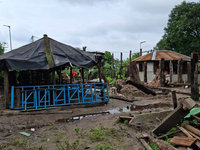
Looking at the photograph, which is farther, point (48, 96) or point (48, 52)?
point (48, 52)

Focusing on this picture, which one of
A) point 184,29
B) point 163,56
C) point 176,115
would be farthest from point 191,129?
point 184,29

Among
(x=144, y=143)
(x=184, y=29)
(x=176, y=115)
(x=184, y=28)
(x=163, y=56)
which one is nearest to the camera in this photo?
(x=144, y=143)

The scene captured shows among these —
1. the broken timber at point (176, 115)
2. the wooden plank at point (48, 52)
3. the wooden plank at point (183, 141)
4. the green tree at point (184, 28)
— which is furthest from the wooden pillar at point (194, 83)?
the green tree at point (184, 28)

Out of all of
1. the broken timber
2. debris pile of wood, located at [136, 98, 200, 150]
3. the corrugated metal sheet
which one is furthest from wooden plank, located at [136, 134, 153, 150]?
the corrugated metal sheet

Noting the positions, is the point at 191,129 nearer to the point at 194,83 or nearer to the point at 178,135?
the point at 178,135

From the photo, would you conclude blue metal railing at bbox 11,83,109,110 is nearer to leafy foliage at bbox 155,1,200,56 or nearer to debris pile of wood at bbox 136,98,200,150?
debris pile of wood at bbox 136,98,200,150

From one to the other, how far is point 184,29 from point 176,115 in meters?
20.8

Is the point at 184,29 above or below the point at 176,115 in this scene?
above

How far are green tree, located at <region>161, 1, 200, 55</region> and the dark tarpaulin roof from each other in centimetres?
1673

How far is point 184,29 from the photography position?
22.4 meters

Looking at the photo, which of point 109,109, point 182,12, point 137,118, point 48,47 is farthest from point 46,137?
point 182,12

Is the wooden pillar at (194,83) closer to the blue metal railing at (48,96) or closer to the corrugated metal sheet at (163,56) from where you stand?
the blue metal railing at (48,96)

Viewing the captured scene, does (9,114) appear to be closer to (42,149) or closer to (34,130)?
(34,130)

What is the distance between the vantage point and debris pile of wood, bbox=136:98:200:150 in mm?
3920
